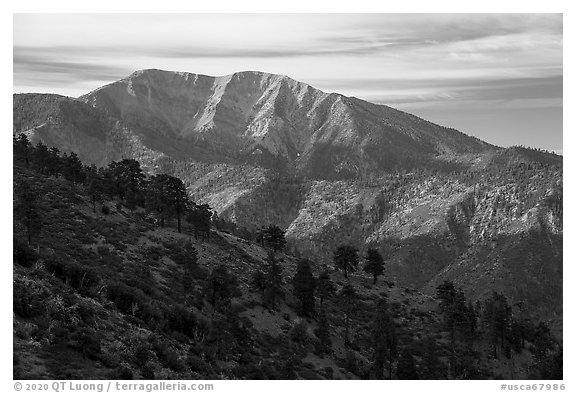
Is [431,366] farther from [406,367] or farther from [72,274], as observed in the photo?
[72,274]

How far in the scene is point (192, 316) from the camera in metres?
37.4

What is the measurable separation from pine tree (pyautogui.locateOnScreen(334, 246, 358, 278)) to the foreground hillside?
2584 mm

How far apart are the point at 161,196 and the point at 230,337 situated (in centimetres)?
5057

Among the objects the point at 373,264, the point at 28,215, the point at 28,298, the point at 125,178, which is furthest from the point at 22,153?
the point at 28,298

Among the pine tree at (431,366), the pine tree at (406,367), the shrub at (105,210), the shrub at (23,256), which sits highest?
the shrub at (105,210)

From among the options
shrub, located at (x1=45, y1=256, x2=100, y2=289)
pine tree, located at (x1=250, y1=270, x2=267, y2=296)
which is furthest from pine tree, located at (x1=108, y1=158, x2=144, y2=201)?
shrub, located at (x1=45, y1=256, x2=100, y2=289)

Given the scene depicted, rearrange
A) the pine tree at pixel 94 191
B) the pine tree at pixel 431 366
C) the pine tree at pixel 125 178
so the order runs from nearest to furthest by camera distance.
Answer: the pine tree at pixel 431 366, the pine tree at pixel 94 191, the pine tree at pixel 125 178

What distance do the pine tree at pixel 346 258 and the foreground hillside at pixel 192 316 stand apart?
2584 mm

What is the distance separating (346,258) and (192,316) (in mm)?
66356

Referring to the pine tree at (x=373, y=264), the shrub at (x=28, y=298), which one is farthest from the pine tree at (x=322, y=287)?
the shrub at (x=28, y=298)

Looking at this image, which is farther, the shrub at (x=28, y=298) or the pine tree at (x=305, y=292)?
the pine tree at (x=305, y=292)

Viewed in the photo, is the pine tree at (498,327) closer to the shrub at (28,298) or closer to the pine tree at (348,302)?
the pine tree at (348,302)

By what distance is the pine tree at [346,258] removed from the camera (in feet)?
331

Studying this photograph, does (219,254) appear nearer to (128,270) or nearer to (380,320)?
(128,270)
